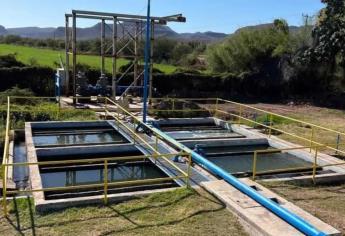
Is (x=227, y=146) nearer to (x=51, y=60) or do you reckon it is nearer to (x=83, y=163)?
(x=83, y=163)

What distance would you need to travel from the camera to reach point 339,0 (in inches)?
1043

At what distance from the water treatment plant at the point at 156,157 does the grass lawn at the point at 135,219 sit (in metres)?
0.21

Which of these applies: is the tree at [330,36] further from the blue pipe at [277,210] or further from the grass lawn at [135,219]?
the grass lawn at [135,219]

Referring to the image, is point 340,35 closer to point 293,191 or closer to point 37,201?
point 293,191

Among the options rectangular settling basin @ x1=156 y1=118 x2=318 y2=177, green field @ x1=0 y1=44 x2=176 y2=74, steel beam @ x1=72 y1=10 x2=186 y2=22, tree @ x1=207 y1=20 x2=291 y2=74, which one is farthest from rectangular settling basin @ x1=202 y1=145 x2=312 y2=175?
green field @ x1=0 y1=44 x2=176 y2=74

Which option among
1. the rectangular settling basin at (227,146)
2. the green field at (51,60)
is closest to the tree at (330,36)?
the rectangular settling basin at (227,146)

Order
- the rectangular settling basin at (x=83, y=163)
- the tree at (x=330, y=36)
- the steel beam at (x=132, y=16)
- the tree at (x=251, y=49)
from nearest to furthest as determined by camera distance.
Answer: the rectangular settling basin at (x=83, y=163), the steel beam at (x=132, y=16), the tree at (x=330, y=36), the tree at (x=251, y=49)

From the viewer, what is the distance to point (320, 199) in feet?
31.3

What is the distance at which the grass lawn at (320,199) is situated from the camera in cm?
839

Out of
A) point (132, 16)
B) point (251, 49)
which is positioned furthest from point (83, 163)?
point (251, 49)

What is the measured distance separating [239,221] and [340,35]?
20.9 metres

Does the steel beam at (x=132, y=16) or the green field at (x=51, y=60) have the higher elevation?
the steel beam at (x=132, y=16)

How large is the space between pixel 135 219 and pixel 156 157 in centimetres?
338

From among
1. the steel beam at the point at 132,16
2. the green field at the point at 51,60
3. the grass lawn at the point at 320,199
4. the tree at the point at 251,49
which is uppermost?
the steel beam at the point at 132,16
